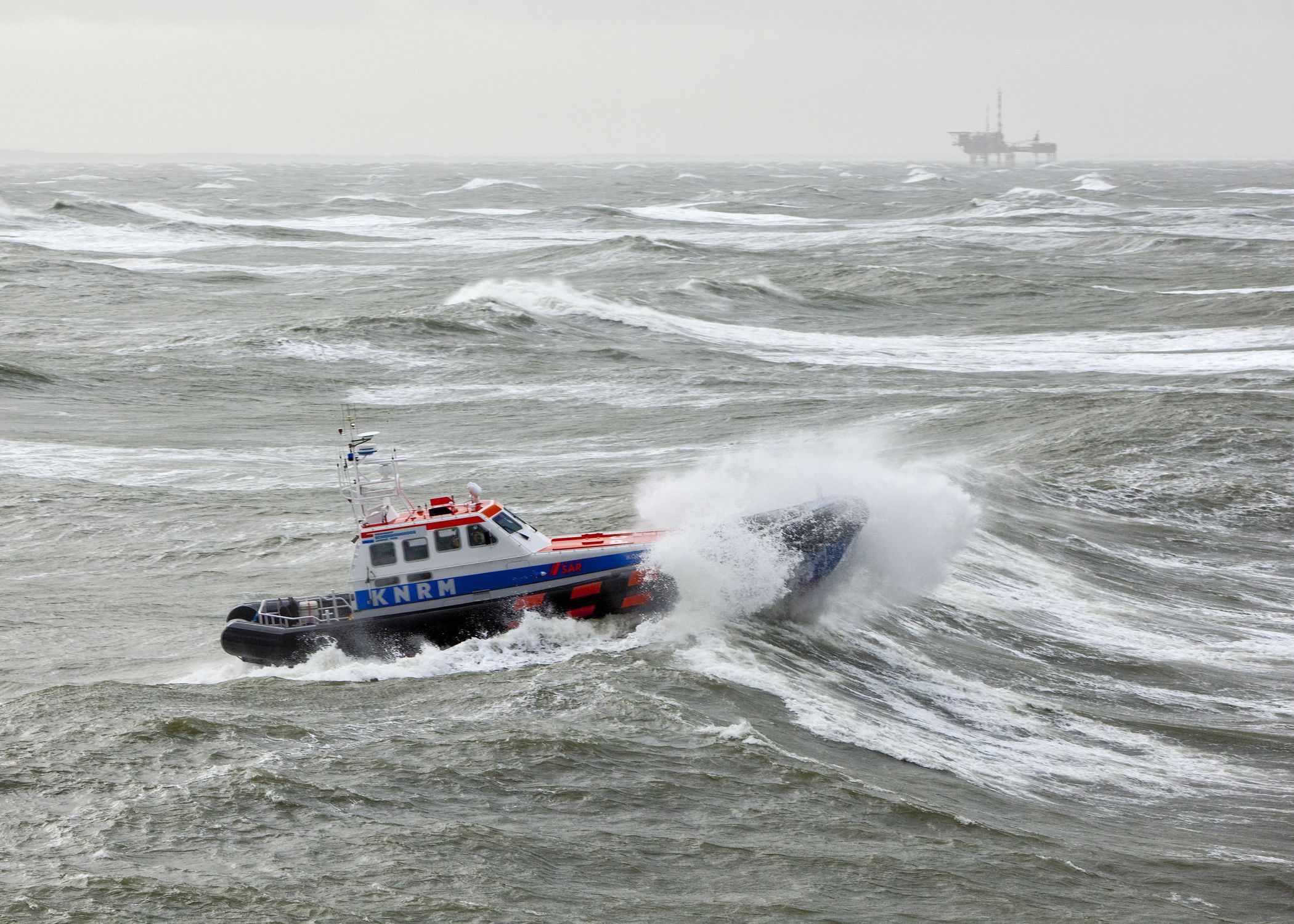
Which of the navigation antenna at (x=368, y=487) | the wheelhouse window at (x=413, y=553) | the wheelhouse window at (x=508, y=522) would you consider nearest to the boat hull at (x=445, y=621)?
the wheelhouse window at (x=413, y=553)

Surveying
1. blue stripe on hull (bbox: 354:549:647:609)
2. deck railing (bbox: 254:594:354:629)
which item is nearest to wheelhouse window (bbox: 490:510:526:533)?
blue stripe on hull (bbox: 354:549:647:609)

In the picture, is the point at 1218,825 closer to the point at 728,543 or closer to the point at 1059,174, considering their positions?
Answer: the point at 728,543

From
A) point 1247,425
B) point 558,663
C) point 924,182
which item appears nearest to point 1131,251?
point 1247,425

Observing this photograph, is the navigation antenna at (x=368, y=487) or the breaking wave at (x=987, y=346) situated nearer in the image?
the navigation antenna at (x=368, y=487)

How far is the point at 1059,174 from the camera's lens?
192125 mm

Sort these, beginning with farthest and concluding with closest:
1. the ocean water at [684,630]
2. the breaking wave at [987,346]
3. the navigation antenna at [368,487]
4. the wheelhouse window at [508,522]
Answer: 1. the breaking wave at [987,346]
2. the navigation antenna at [368,487]
3. the wheelhouse window at [508,522]
4. the ocean water at [684,630]

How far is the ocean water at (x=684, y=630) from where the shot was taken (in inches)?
435

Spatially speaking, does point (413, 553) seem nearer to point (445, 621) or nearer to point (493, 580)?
point (445, 621)

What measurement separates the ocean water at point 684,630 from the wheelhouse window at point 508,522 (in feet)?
4.11

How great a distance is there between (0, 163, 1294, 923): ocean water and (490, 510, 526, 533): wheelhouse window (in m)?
1.25

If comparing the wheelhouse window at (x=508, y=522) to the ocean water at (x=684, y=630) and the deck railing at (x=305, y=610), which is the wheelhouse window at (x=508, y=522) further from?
the deck railing at (x=305, y=610)

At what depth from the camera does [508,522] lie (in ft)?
54.8

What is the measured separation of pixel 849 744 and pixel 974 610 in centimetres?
633

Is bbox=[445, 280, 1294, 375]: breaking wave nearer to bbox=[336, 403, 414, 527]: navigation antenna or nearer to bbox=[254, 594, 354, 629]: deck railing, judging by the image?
bbox=[336, 403, 414, 527]: navigation antenna
